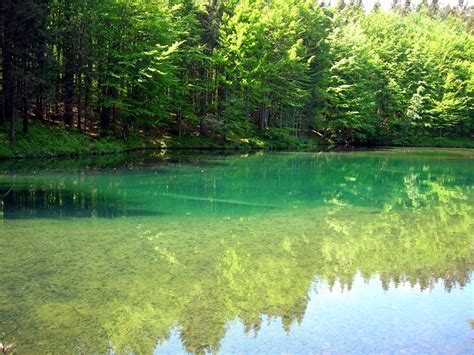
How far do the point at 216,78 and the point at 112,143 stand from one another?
46.3 feet

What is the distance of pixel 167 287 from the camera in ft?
24.3

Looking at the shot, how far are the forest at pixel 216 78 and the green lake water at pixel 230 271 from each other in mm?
13090

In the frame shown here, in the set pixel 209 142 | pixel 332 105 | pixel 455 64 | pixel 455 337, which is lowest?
pixel 455 337

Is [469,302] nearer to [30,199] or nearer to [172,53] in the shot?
[30,199]

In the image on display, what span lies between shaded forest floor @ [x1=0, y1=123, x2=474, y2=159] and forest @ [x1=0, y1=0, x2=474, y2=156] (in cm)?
14

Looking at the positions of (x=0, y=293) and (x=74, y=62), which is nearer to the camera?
(x=0, y=293)

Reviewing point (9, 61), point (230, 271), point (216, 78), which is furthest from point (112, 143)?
point (230, 271)

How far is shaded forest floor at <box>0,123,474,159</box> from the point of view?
27281mm

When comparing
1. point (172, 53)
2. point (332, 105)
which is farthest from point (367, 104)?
point (172, 53)

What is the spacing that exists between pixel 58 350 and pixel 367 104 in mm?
52312

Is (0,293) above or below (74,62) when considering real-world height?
below

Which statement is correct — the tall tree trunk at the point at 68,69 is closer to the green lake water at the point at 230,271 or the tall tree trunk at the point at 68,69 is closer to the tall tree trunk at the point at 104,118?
the tall tree trunk at the point at 104,118

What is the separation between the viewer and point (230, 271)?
27.3ft

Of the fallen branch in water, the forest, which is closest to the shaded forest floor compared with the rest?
the forest
